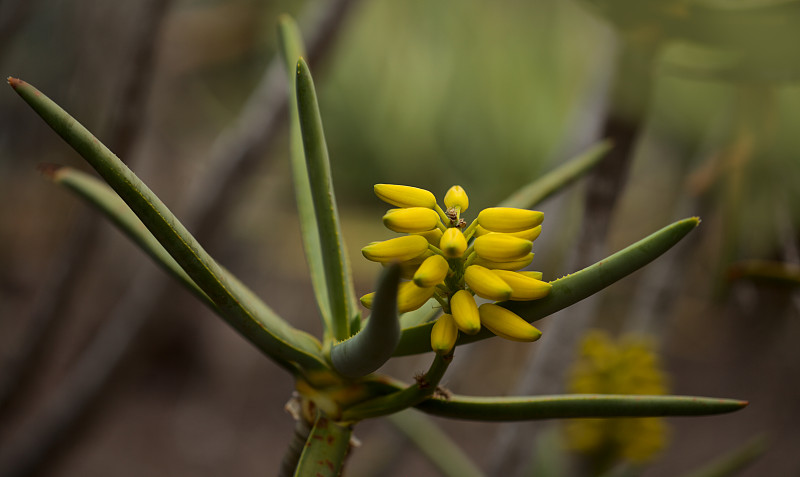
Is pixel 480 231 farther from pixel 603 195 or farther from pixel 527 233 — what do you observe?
pixel 603 195

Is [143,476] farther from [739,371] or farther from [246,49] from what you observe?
[739,371]

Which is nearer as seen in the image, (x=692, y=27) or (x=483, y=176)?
(x=692, y=27)

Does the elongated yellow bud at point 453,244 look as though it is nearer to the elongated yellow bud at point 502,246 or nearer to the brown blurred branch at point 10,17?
the elongated yellow bud at point 502,246

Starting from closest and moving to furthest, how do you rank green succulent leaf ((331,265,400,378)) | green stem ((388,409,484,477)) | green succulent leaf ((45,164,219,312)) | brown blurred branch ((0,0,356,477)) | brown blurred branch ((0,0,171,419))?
green succulent leaf ((331,265,400,378)) < green succulent leaf ((45,164,219,312)) < green stem ((388,409,484,477)) < brown blurred branch ((0,0,171,419)) < brown blurred branch ((0,0,356,477))

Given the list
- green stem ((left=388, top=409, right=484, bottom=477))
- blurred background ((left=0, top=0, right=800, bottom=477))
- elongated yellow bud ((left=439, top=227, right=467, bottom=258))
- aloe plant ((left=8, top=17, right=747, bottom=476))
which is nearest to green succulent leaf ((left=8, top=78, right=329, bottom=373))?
aloe plant ((left=8, top=17, right=747, bottom=476))

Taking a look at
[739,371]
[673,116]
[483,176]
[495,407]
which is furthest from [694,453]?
[495,407]

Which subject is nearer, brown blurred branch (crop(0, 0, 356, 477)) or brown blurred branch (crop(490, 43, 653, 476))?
brown blurred branch (crop(490, 43, 653, 476))

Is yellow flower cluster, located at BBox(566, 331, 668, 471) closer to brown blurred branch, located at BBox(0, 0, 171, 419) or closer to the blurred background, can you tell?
the blurred background
